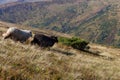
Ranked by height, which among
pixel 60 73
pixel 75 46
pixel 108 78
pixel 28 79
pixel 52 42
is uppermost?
pixel 28 79

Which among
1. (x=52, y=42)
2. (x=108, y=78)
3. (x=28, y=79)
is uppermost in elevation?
(x=28, y=79)

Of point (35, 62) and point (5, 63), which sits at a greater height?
point (5, 63)

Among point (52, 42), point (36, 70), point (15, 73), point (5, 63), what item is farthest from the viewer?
point (52, 42)

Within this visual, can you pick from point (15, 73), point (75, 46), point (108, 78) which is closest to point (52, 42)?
point (75, 46)

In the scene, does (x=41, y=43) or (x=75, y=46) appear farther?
(x=75, y=46)

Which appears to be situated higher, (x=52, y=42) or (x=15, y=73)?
(x=15, y=73)

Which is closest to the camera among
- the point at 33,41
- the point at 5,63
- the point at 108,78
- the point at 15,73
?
the point at 15,73

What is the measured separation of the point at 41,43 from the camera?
3256 centimetres

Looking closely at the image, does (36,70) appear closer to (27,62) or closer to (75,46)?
(27,62)

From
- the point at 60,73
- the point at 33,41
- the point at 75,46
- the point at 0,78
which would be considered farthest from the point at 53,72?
the point at 75,46

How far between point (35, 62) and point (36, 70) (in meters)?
1.10

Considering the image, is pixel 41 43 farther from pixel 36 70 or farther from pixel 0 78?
pixel 0 78

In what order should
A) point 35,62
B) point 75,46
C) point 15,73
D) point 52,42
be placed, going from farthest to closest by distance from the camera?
point 75,46, point 52,42, point 35,62, point 15,73

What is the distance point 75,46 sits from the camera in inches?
1865
